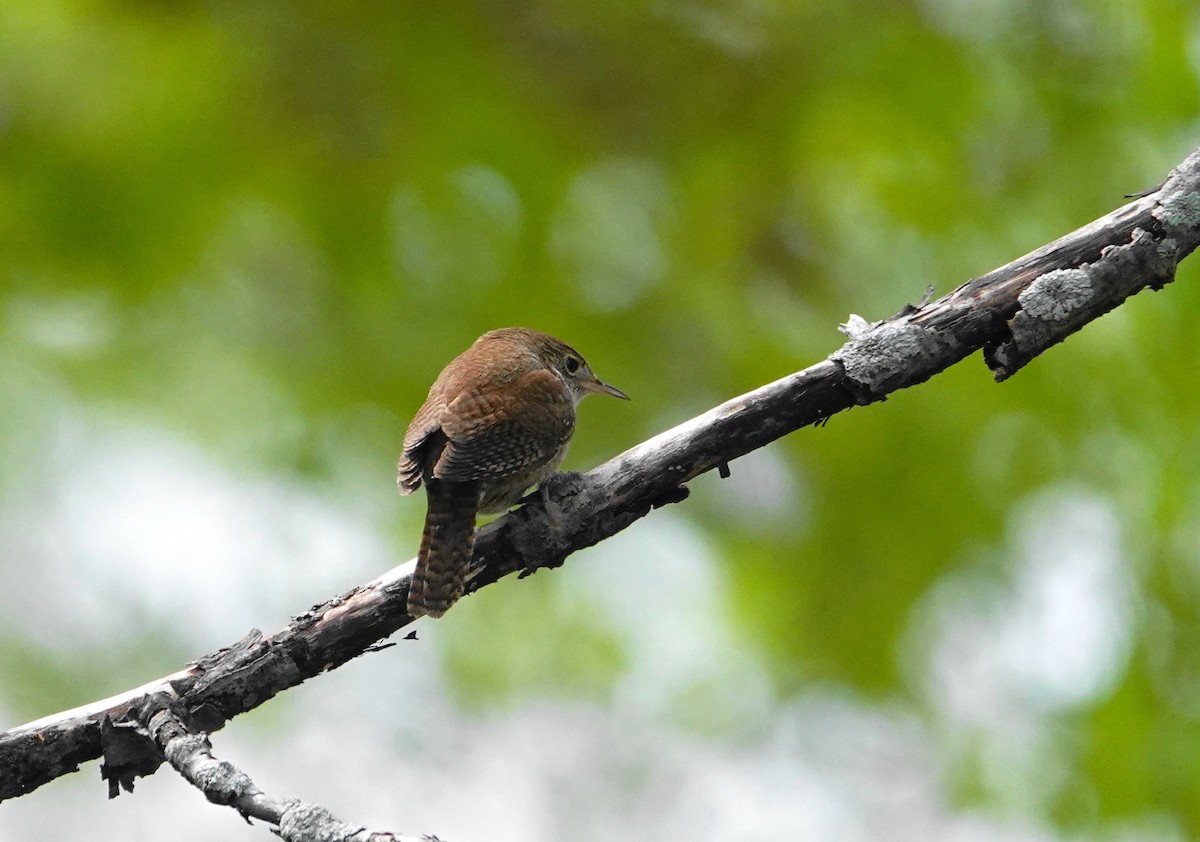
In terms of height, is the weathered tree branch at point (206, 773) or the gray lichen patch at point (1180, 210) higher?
the gray lichen patch at point (1180, 210)

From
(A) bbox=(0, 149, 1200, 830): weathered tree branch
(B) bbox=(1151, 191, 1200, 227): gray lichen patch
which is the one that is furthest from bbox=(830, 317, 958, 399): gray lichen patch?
(B) bbox=(1151, 191, 1200, 227): gray lichen patch

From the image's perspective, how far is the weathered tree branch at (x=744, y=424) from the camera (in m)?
2.72

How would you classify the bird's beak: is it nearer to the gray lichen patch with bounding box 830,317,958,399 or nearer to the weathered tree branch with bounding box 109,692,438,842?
the gray lichen patch with bounding box 830,317,958,399

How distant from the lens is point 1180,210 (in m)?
2.80

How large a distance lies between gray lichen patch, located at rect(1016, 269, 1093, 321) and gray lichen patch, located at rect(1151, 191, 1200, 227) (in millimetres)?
269

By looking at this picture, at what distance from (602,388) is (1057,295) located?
2102 mm

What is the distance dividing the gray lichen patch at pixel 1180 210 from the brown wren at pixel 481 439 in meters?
1.90

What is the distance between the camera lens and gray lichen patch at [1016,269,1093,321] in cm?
272

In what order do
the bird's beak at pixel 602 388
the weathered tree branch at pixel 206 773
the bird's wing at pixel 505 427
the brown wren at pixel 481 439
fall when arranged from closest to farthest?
the weathered tree branch at pixel 206 773 < the brown wren at pixel 481 439 < the bird's wing at pixel 505 427 < the bird's beak at pixel 602 388

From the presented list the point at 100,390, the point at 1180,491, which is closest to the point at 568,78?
the point at 100,390

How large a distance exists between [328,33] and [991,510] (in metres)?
3.60

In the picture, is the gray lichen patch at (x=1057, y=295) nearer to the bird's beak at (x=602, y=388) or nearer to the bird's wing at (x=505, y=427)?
the bird's wing at (x=505, y=427)

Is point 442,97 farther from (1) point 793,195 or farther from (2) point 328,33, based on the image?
(1) point 793,195

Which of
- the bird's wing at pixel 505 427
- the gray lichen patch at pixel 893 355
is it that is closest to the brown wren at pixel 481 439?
the bird's wing at pixel 505 427
